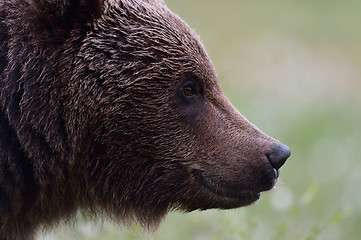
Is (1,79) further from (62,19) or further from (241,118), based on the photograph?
(241,118)

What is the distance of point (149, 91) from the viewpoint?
364cm

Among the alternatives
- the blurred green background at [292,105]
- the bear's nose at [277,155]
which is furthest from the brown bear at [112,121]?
the blurred green background at [292,105]

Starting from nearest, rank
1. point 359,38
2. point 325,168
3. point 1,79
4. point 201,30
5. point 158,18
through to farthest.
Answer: point 1,79 < point 158,18 < point 325,168 < point 359,38 < point 201,30

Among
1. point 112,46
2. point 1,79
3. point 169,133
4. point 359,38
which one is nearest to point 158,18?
point 112,46

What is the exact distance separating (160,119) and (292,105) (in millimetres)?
7811

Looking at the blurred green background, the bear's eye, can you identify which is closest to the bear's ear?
the bear's eye

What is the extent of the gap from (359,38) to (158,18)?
11786 millimetres

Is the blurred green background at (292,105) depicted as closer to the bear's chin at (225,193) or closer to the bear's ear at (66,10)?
the bear's chin at (225,193)

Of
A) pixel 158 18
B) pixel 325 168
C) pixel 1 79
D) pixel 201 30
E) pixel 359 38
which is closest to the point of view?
pixel 1 79

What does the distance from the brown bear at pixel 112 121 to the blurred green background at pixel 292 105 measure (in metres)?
0.39

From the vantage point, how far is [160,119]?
3660 millimetres

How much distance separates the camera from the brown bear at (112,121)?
3498mm

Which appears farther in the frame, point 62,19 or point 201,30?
point 201,30

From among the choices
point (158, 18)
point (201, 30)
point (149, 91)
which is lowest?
point (201, 30)
